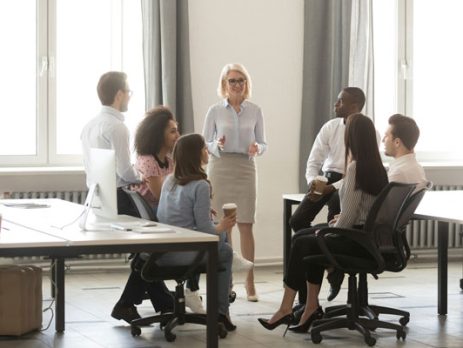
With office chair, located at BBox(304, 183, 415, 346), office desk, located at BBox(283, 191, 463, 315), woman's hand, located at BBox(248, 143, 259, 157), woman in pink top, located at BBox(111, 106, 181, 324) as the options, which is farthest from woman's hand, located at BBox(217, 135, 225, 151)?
office chair, located at BBox(304, 183, 415, 346)

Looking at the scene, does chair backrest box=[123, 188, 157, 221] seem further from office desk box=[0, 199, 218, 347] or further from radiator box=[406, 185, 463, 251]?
radiator box=[406, 185, 463, 251]

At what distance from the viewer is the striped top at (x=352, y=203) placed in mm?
5168

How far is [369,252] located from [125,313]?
4.75 ft

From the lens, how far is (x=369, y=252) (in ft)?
17.0

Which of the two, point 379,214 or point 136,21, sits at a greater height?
point 136,21

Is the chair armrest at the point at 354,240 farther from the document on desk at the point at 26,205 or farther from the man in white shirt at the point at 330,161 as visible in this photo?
the document on desk at the point at 26,205

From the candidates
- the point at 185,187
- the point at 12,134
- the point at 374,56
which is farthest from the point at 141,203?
the point at 374,56

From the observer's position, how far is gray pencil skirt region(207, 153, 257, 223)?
6754 mm

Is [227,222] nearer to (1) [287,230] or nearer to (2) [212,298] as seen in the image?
(2) [212,298]

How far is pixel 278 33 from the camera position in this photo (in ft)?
26.8

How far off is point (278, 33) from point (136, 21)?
1.15 metres

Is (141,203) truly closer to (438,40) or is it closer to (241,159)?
(241,159)

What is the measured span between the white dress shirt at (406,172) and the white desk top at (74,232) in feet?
4.85

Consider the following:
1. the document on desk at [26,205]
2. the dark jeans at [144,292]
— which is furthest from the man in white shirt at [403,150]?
the document on desk at [26,205]
